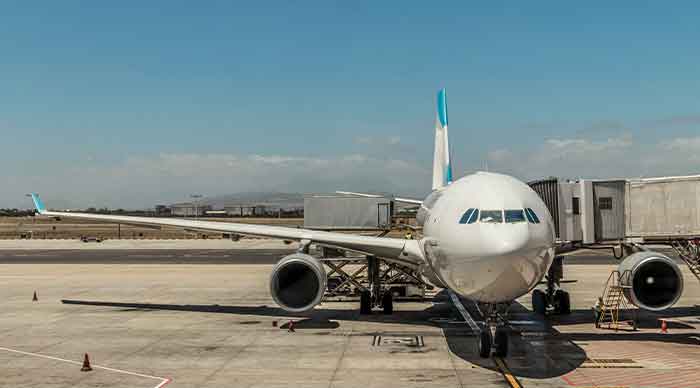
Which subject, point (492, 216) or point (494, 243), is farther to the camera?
point (492, 216)

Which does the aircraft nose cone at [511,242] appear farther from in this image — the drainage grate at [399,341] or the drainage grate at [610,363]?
the drainage grate at [399,341]

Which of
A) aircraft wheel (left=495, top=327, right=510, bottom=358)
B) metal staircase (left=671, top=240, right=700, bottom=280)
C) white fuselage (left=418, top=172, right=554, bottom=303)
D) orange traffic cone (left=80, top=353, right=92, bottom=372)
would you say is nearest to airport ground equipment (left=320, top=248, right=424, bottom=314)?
aircraft wheel (left=495, top=327, right=510, bottom=358)

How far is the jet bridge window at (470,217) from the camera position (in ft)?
39.2

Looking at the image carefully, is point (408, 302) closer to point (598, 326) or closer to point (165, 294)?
point (598, 326)

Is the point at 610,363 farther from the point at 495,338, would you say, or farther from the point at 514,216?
the point at 514,216

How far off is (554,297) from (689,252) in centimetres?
438

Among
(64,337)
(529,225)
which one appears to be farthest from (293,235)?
(529,225)

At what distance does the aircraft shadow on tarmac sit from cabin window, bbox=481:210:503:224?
3.35m

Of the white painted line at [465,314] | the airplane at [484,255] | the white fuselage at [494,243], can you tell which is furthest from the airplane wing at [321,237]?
the white fuselage at [494,243]

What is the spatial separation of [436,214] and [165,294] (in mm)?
16668

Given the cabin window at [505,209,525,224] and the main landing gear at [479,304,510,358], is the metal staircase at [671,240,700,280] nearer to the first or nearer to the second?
the main landing gear at [479,304,510,358]

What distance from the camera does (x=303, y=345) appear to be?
51.0 ft

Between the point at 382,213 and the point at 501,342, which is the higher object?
the point at 382,213

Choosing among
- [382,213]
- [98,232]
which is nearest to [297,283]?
[382,213]
